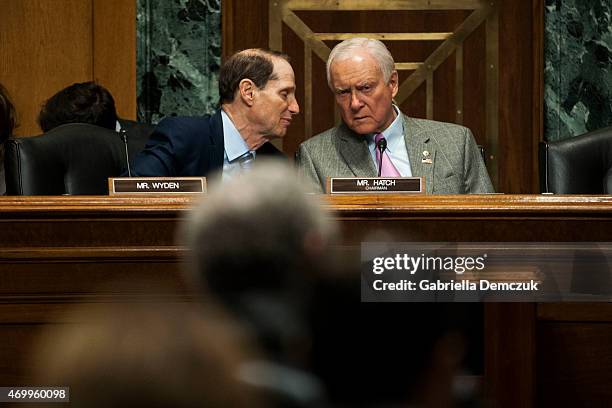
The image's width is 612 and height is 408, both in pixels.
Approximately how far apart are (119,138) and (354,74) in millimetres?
841

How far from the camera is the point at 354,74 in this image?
3562 millimetres

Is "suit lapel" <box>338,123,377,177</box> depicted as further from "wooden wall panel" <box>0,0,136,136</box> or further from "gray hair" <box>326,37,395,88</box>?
"wooden wall panel" <box>0,0,136,136</box>

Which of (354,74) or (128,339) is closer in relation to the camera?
(128,339)

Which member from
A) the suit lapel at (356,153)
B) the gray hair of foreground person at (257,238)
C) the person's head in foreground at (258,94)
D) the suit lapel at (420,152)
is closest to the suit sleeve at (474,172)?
the suit lapel at (420,152)

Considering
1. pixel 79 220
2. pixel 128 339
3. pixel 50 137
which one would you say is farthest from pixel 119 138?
pixel 128 339

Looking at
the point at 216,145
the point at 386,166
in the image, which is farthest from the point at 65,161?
the point at 386,166

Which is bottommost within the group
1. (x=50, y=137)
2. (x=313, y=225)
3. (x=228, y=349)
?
(x=228, y=349)

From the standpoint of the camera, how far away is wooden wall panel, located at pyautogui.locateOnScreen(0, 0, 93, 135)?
17.4 ft

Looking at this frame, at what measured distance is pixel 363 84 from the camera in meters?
3.56

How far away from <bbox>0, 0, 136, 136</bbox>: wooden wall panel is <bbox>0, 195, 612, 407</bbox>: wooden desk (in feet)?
10.1

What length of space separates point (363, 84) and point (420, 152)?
1.00ft

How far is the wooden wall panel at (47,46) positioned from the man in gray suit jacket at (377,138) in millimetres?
2036

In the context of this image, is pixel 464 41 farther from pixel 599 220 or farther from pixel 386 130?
pixel 599 220

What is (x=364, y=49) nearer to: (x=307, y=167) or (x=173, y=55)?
(x=307, y=167)
